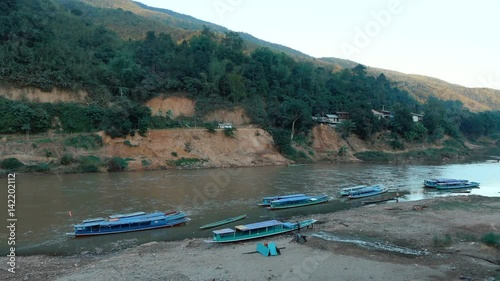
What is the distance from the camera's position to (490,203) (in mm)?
30359

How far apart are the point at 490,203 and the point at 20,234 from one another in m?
34.1

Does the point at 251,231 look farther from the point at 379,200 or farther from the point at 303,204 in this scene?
the point at 379,200

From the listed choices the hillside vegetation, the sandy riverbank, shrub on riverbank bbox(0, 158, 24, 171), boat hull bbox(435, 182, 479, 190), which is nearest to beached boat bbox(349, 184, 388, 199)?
boat hull bbox(435, 182, 479, 190)

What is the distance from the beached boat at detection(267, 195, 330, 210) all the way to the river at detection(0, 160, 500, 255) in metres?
0.52

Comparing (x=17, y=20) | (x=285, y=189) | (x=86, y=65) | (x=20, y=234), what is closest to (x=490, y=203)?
(x=285, y=189)

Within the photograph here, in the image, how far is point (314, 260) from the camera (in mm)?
16703

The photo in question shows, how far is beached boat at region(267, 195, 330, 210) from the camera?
2831 centimetres

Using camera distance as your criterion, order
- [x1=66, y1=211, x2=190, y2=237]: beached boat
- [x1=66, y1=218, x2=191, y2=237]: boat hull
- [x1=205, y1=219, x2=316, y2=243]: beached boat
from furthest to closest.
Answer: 1. [x1=66, y1=211, x2=190, y2=237]: beached boat
2. [x1=66, y1=218, x2=191, y2=237]: boat hull
3. [x1=205, y1=219, x2=316, y2=243]: beached boat

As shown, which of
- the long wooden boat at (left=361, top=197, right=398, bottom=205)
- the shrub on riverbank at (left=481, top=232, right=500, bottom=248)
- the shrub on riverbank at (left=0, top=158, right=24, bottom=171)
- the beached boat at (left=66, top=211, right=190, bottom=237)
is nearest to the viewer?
the shrub on riverbank at (left=481, top=232, right=500, bottom=248)

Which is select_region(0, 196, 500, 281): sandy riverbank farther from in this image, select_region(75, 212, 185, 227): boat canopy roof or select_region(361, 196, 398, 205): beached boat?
select_region(361, 196, 398, 205): beached boat

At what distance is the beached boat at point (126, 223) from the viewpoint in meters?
21.0

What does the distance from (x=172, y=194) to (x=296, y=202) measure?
34.7ft

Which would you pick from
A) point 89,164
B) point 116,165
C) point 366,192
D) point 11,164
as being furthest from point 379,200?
point 11,164

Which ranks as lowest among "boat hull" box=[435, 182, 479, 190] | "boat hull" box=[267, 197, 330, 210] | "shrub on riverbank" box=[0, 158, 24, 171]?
"boat hull" box=[267, 197, 330, 210]
